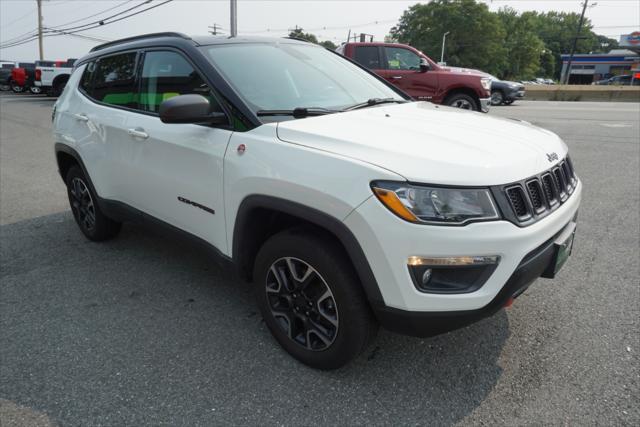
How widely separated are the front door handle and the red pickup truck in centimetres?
829

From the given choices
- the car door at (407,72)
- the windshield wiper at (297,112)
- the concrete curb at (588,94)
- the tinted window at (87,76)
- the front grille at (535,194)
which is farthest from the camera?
the concrete curb at (588,94)

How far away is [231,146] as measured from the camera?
2537mm

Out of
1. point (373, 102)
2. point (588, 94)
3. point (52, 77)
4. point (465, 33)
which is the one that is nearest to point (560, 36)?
point (465, 33)

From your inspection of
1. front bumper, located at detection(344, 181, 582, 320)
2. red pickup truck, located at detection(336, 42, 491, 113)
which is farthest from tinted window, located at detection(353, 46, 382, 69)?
front bumper, located at detection(344, 181, 582, 320)

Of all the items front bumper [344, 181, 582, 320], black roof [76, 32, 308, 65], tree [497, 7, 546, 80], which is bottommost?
front bumper [344, 181, 582, 320]

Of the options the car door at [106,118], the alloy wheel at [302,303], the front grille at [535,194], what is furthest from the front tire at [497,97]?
the alloy wheel at [302,303]

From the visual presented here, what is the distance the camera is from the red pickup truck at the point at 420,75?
1068cm

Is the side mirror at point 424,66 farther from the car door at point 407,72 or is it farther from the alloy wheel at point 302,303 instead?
the alloy wheel at point 302,303

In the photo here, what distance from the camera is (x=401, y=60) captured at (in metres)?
10.8

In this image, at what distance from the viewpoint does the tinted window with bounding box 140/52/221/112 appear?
9.48 feet

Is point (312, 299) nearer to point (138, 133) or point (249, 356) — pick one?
point (249, 356)

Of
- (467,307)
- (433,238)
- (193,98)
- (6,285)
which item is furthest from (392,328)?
(6,285)

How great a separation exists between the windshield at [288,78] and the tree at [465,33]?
6911cm

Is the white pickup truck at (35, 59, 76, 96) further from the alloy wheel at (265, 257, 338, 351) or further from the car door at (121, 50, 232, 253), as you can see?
the alloy wheel at (265, 257, 338, 351)
